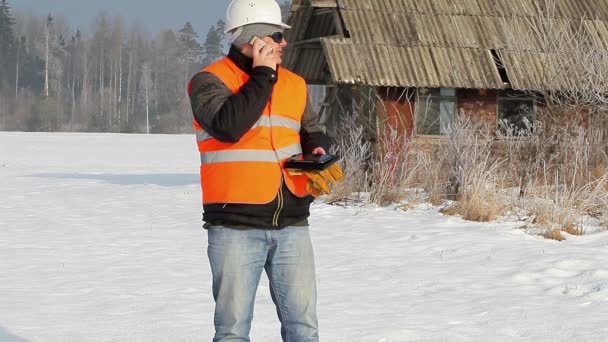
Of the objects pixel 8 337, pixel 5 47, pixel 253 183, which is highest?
pixel 5 47

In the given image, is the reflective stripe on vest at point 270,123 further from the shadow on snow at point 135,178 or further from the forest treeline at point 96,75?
the forest treeline at point 96,75

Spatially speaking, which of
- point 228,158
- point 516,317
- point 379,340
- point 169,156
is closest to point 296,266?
point 228,158

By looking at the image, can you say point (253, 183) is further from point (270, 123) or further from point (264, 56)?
point (264, 56)

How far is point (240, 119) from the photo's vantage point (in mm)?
3967

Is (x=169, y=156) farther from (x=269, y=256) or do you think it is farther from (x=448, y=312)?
(x=269, y=256)

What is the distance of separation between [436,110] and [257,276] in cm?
1584

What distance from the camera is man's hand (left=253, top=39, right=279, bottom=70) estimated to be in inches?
161

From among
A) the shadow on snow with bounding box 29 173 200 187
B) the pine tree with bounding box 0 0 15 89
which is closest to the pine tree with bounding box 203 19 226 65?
the pine tree with bounding box 0 0 15 89

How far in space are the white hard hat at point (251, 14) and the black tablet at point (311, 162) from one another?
571 mm

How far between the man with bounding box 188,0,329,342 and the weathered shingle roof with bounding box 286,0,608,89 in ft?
43.4

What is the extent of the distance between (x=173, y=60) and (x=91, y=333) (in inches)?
4326

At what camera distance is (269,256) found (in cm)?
424

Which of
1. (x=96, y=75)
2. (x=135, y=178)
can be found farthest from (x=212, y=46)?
(x=135, y=178)

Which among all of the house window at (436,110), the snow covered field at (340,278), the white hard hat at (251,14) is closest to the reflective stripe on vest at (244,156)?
the white hard hat at (251,14)
